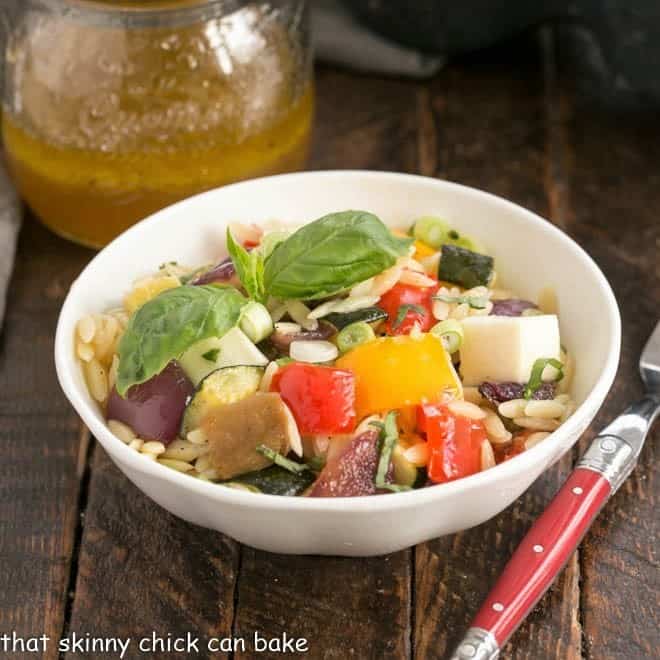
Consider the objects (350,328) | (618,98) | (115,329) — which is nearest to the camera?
(350,328)

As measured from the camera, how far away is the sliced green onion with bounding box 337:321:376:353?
2.05m

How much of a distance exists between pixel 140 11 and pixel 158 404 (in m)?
1.05

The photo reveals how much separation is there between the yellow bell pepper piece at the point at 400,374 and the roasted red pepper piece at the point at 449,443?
35 mm

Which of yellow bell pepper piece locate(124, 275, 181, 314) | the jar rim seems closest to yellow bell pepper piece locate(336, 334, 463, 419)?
yellow bell pepper piece locate(124, 275, 181, 314)

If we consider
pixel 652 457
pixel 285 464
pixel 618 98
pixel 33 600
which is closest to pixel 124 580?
pixel 33 600

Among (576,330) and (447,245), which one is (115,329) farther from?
(576,330)

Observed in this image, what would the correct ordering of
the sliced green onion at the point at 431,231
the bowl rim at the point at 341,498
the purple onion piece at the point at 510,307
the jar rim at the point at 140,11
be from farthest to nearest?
1. the jar rim at the point at 140,11
2. the sliced green onion at the point at 431,231
3. the purple onion piece at the point at 510,307
4. the bowl rim at the point at 341,498

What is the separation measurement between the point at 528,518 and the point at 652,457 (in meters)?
0.33

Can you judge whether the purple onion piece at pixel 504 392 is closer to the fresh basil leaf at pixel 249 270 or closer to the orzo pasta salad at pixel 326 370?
the orzo pasta salad at pixel 326 370

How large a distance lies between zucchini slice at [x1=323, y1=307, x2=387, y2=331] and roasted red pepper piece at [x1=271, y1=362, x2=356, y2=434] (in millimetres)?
163

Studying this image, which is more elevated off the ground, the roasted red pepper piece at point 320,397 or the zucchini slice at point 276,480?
the roasted red pepper piece at point 320,397

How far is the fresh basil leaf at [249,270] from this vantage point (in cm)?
214

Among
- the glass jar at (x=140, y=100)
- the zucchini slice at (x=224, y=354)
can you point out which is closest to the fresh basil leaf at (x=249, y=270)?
the zucchini slice at (x=224, y=354)

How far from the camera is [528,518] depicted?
2.20 m
